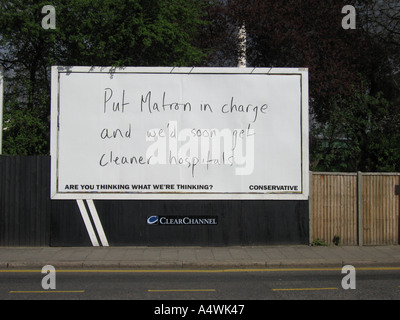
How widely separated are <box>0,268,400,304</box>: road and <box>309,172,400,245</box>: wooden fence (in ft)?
6.84

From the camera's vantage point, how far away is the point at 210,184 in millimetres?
10648

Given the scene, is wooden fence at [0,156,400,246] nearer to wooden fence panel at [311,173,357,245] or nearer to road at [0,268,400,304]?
wooden fence panel at [311,173,357,245]

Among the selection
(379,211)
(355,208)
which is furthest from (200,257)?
(379,211)

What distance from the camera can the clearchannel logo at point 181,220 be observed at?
34.7 feet

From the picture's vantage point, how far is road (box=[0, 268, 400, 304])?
6.81 m

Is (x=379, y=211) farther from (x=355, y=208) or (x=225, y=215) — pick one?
(x=225, y=215)

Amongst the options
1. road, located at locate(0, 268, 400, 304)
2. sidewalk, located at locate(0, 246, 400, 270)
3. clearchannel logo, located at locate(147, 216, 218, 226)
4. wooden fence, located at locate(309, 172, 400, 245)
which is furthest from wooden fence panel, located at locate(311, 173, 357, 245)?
clearchannel logo, located at locate(147, 216, 218, 226)

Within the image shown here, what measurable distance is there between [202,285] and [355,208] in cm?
542

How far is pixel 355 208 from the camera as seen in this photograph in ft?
36.1

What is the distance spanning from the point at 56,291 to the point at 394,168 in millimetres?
11183
